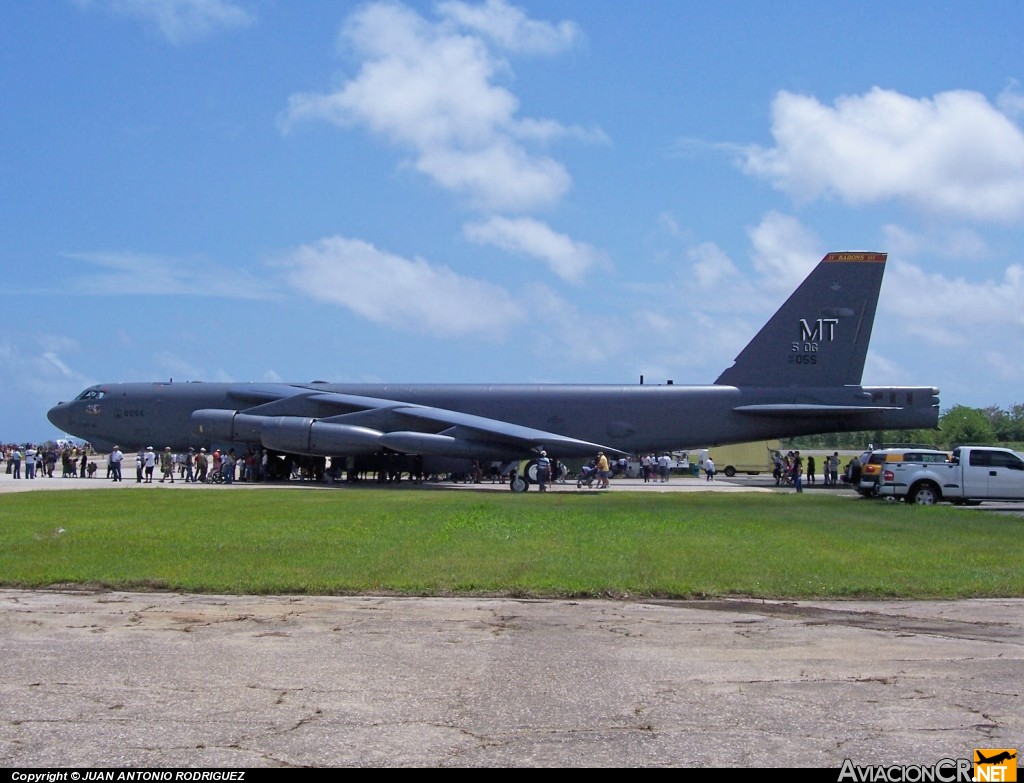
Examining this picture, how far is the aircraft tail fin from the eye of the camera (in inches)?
1406

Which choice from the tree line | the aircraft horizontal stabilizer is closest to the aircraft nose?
the aircraft horizontal stabilizer

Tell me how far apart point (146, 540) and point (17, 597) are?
16.2 feet

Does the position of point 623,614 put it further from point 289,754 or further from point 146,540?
point 146,540

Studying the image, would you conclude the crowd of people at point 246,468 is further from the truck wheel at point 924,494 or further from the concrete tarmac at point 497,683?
the concrete tarmac at point 497,683

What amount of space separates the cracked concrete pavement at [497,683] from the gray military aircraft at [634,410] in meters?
24.0

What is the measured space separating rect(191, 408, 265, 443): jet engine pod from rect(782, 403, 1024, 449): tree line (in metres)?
52.1

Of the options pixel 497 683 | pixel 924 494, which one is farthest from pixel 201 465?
pixel 497 683

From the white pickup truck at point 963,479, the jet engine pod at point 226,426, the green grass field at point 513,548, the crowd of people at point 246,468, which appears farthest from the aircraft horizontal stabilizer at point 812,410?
the jet engine pod at point 226,426

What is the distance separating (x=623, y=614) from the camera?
9.91m

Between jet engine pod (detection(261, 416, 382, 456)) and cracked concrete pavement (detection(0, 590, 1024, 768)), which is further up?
jet engine pod (detection(261, 416, 382, 456))

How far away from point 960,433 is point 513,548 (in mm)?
89376

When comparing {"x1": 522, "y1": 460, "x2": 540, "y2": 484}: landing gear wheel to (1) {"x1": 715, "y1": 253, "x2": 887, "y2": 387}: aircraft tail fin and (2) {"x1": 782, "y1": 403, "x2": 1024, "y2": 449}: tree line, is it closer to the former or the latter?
(1) {"x1": 715, "y1": 253, "x2": 887, "y2": 387}: aircraft tail fin

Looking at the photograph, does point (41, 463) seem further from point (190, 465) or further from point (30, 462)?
point (190, 465)

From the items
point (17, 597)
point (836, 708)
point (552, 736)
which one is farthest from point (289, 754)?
point (17, 597)
